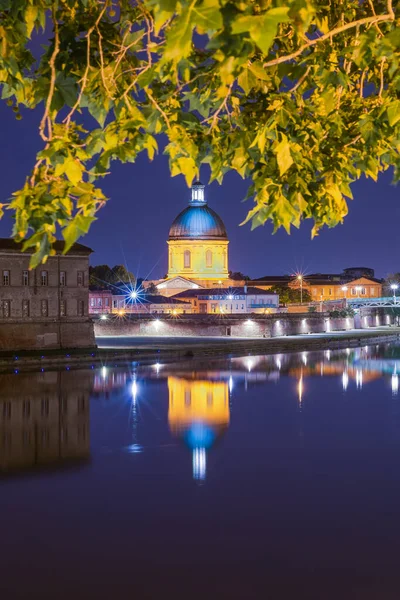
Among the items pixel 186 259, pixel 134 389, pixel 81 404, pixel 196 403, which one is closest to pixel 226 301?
pixel 186 259

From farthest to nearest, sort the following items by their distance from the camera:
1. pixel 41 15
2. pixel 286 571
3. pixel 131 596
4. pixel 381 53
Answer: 1. pixel 286 571
2. pixel 131 596
3. pixel 41 15
4. pixel 381 53

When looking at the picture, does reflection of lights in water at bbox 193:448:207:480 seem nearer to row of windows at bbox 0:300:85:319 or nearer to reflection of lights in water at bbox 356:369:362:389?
reflection of lights in water at bbox 356:369:362:389

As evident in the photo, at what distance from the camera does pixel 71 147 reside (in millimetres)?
5238

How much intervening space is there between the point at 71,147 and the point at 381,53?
200cm

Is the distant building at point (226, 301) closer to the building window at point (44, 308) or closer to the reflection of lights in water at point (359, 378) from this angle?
the building window at point (44, 308)

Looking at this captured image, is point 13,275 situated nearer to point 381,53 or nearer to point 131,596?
point 131,596

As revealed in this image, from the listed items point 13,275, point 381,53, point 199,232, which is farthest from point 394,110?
point 199,232

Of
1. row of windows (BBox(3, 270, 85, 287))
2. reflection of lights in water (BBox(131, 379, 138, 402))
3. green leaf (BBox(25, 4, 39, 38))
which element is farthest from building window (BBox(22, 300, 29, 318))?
green leaf (BBox(25, 4, 39, 38))

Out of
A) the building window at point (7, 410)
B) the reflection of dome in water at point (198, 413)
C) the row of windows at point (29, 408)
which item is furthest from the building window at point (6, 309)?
the building window at point (7, 410)

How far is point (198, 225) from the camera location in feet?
345

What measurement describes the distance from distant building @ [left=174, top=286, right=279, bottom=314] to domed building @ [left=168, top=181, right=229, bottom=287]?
933cm

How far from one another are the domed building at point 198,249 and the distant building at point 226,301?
9.33 metres

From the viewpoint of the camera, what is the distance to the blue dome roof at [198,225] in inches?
4112

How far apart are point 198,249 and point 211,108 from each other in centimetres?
9751
